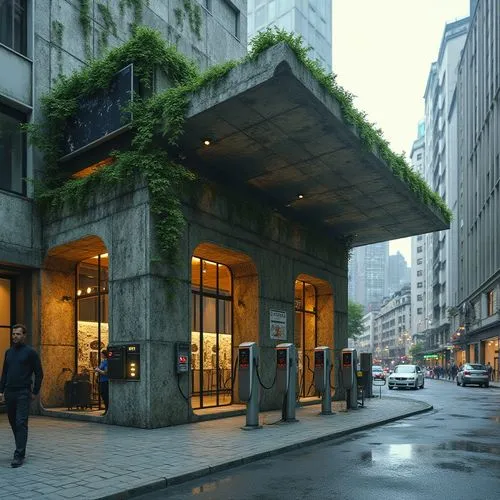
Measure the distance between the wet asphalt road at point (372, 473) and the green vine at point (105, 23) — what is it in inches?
504

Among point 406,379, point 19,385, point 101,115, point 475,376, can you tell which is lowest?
point 475,376

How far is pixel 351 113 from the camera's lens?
520 inches

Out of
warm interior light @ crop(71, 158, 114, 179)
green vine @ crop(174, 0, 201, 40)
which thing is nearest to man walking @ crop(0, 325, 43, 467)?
warm interior light @ crop(71, 158, 114, 179)

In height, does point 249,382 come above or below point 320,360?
below

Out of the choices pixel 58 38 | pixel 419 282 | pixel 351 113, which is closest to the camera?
pixel 351 113

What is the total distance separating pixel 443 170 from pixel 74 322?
8419 centimetres

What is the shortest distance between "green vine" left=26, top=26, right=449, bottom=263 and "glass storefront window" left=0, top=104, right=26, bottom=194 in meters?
0.48

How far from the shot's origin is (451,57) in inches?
3489

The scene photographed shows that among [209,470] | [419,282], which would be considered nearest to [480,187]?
[209,470]

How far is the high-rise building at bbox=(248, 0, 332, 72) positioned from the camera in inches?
2594

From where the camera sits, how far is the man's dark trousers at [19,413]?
8.52 metres

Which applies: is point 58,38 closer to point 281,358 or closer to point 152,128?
point 152,128

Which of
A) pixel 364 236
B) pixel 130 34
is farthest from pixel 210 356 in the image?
pixel 130 34

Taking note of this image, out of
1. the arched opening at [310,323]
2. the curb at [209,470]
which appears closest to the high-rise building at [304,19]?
the arched opening at [310,323]
